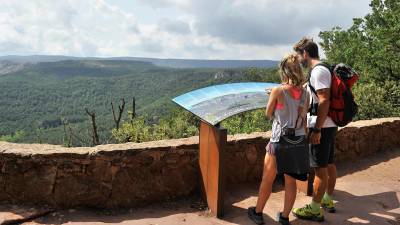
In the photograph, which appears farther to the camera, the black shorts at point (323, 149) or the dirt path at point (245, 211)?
the dirt path at point (245, 211)

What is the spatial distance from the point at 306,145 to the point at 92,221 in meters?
2.11

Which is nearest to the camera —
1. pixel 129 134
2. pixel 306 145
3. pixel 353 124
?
pixel 306 145

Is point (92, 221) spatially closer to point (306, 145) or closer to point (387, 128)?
point (306, 145)

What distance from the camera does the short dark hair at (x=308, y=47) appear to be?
12.3 feet

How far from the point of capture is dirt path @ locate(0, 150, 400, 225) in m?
4.04

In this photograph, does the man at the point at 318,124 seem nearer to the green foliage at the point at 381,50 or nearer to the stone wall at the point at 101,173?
the stone wall at the point at 101,173

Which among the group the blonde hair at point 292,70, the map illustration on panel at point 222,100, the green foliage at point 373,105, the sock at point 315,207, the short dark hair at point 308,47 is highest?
the short dark hair at point 308,47

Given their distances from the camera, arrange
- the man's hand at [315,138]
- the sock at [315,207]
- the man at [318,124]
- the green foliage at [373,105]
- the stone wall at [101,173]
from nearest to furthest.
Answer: the man at [318,124] < the man's hand at [315,138] < the sock at [315,207] < the stone wall at [101,173] < the green foliage at [373,105]

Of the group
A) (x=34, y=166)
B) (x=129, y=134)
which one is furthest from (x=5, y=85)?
(x=34, y=166)

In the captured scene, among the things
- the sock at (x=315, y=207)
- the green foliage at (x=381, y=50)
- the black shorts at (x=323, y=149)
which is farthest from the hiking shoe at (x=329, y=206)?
the green foliage at (x=381, y=50)

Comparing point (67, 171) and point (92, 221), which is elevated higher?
point (67, 171)

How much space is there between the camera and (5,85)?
18288 cm

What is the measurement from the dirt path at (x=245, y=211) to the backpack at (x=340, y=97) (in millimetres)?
1025

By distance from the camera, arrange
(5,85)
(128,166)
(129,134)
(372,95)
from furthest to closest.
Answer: (5,85) → (129,134) → (372,95) → (128,166)
